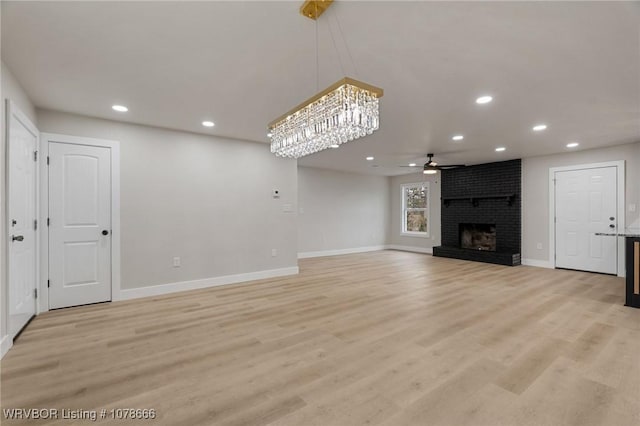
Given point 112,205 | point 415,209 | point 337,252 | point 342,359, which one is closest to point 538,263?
point 415,209

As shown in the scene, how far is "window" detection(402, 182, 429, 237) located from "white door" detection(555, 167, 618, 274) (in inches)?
133

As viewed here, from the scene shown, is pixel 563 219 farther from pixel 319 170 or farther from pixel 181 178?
pixel 181 178

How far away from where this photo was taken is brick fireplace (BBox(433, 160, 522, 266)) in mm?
6926

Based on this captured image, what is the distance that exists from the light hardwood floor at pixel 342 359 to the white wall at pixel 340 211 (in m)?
3.97

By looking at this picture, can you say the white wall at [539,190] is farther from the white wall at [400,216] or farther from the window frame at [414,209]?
the window frame at [414,209]

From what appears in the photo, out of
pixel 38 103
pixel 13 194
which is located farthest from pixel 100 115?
pixel 13 194

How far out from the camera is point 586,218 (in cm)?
586

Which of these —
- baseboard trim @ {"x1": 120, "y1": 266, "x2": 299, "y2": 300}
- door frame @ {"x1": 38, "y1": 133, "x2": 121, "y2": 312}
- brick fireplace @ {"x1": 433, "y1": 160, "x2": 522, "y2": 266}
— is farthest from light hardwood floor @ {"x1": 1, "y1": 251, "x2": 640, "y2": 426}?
brick fireplace @ {"x1": 433, "y1": 160, "x2": 522, "y2": 266}

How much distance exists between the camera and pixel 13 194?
2748 millimetres

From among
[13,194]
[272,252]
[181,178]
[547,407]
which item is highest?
[181,178]

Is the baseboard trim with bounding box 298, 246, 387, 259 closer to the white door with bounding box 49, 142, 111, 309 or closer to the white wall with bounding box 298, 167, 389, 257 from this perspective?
the white wall with bounding box 298, 167, 389, 257

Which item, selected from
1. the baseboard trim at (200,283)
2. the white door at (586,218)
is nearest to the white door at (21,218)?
the baseboard trim at (200,283)

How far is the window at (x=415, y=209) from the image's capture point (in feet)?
30.2

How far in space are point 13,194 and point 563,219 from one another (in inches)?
337
